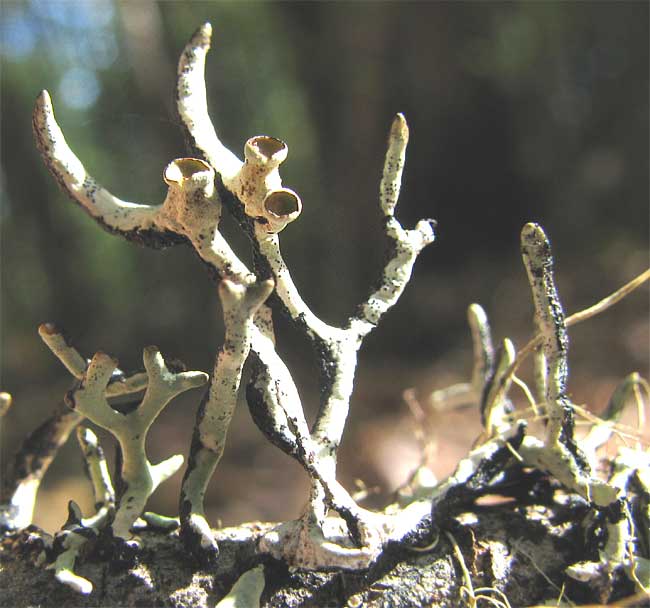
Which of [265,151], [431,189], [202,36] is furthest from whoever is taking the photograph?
[431,189]

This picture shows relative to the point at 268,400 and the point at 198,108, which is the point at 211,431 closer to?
the point at 268,400

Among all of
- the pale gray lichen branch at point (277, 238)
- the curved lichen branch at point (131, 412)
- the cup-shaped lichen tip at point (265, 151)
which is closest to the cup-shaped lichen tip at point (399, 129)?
the pale gray lichen branch at point (277, 238)

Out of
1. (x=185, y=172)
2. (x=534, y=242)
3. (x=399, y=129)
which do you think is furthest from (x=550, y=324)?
(x=185, y=172)

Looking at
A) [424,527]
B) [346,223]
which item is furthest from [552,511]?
[346,223]

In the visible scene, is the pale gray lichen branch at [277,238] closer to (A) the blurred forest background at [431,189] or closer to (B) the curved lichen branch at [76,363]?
(B) the curved lichen branch at [76,363]

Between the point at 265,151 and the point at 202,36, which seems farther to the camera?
the point at 202,36

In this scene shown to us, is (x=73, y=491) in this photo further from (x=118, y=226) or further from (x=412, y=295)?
(x=118, y=226)
